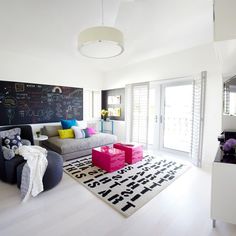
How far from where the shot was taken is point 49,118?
14.7 feet

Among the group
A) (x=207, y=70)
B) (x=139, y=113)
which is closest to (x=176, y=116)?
(x=139, y=113)

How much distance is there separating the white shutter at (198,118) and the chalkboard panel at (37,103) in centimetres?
342

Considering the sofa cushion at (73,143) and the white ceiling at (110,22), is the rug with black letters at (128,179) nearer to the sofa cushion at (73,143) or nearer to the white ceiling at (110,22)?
the sofa cushion at (73,143)

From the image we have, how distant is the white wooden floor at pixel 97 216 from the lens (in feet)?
5.37

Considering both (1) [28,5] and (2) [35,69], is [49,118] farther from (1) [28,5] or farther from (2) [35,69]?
(1) [28,5]

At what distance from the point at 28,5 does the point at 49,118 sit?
2965mm

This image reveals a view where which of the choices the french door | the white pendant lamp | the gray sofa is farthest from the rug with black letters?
the white pendant lamp

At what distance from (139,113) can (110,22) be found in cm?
273

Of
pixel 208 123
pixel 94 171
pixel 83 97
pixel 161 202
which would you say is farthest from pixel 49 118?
pixel 208 123

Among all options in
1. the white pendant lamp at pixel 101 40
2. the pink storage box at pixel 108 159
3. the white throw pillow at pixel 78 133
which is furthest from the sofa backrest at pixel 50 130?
the white pendant lamp at pixel 101 40

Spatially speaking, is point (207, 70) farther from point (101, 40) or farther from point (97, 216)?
point (97, 216)

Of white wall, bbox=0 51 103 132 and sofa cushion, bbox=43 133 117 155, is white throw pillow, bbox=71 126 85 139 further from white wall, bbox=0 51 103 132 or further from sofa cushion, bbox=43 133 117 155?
white wall, bbox=0 51 103 132

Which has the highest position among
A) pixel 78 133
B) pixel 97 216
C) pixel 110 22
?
pixel 110 22

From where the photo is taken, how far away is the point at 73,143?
146 inches
